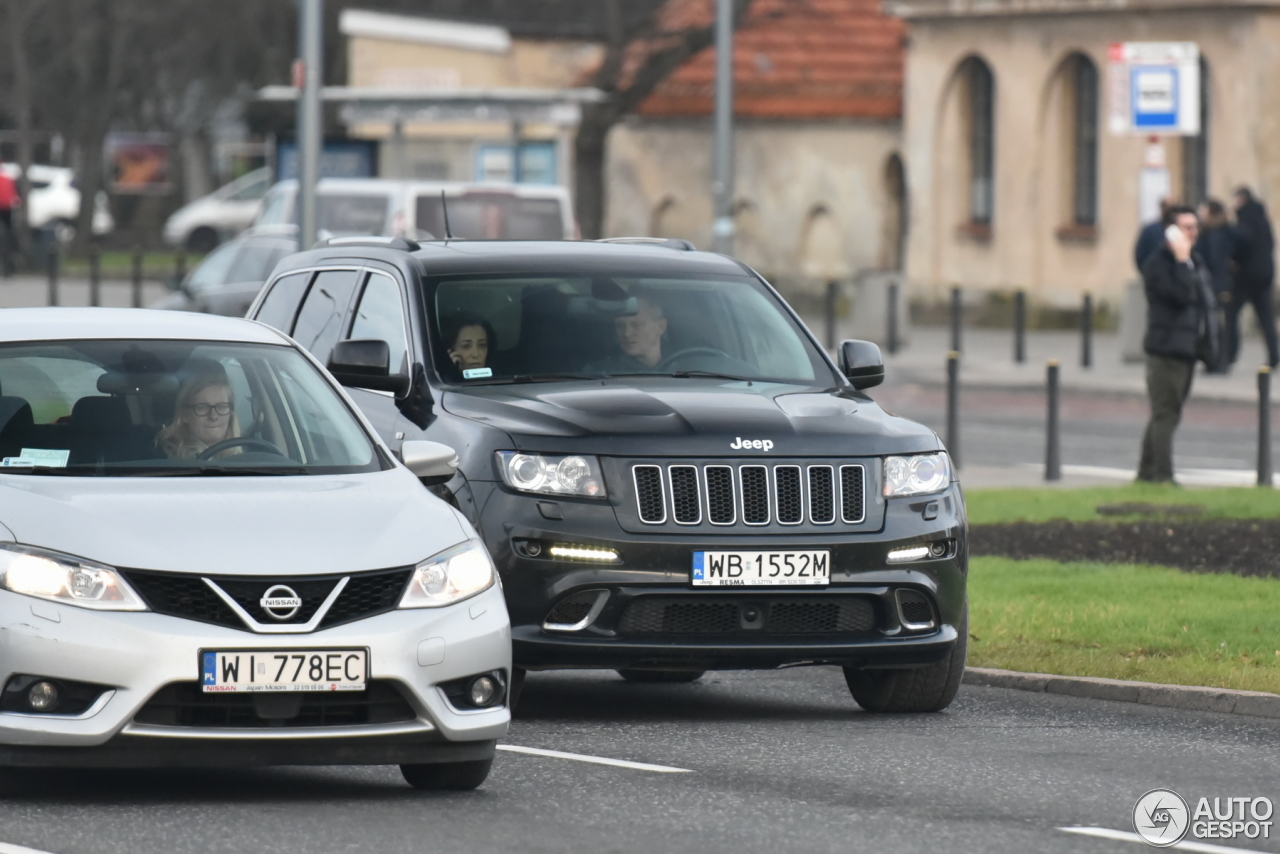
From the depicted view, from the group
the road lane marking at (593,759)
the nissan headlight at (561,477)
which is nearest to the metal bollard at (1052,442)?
the nissan headlight at (561,477)

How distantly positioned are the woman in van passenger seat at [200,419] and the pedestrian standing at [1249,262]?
2235 cm

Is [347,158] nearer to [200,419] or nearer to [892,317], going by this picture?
[892,317]

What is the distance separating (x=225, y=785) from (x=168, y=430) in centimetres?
115

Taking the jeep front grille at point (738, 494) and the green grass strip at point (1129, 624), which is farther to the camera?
the green grass strip at point (1129, 624)

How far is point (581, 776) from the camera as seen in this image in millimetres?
8828

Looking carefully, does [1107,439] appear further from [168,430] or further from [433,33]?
[433,33]

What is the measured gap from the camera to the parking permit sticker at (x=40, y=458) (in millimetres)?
8617

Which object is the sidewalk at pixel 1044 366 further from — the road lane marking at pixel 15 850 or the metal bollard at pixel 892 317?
the road lane marking at pixel 15 850

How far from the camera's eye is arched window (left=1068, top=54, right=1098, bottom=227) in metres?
39.7

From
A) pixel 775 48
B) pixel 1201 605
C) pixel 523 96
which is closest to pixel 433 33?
pixel 775 48

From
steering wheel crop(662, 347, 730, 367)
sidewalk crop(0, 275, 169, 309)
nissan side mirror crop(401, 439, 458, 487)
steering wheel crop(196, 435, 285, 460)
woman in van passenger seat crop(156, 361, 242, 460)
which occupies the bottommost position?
sidewalk crop(0, 275, 169, 309)

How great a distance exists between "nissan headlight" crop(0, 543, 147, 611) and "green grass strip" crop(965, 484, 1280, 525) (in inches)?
371

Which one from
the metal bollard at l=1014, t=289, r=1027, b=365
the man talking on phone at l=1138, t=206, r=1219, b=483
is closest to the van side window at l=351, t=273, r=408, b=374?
the man talking on phone at l=1138, t=206, r=1219, b=483

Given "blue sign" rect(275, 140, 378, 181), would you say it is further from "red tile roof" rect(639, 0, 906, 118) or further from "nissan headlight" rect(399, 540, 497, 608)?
"nissan headlight" rect(399, 540, 497, 608)
